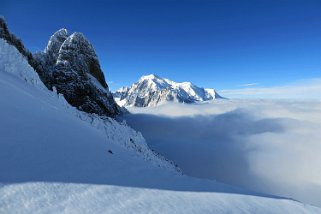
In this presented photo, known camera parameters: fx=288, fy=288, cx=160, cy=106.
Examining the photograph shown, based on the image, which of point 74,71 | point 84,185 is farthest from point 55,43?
point 84,185

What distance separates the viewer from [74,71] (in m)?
72.1

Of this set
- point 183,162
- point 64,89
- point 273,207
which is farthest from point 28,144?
point 183,162

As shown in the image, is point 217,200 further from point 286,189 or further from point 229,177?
point 286,189

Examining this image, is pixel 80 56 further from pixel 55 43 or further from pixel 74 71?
pixel 55 43

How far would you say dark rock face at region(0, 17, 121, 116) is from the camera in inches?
2667

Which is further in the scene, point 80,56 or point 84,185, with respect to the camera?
point 80,56

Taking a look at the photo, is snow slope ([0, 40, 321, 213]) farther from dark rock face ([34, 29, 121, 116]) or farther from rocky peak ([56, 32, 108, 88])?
rocky peak ([56, 32, 108, 88])

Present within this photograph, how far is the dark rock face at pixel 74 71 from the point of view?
6775 centimetres

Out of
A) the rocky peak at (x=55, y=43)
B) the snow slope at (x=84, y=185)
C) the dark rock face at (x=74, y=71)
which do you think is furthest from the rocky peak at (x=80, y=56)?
the snow slope at (x=84, y=185)

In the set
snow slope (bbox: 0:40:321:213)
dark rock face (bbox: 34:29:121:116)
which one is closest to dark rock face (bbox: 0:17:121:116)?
dark rock face (bbox: 34:29:121:116)

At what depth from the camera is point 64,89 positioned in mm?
67562

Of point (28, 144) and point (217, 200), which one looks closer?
point (217, 200)

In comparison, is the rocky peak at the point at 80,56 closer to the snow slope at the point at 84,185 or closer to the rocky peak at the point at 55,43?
the rocky peak at the point at 55,43

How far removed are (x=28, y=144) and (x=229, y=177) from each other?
14936 centimetres
